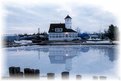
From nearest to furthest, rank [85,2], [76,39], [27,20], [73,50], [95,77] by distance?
[95,77]
[85,2]
[27,20]
[76,39]
[73,50]

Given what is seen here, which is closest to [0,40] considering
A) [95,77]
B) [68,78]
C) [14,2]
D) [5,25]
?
[5,25]

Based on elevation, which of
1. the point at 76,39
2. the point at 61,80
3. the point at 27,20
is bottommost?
the point at 61,80

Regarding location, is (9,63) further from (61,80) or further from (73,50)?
(73,50)

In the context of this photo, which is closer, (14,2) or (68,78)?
(68,78)

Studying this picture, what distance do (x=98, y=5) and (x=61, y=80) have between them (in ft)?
1.65

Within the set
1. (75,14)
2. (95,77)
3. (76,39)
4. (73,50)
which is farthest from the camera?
(73,50)

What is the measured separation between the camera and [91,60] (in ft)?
6.50

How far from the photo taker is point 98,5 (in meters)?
1.26

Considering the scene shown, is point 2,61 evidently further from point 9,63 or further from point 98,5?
point 98,5

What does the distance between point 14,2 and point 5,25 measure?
16 centimetres

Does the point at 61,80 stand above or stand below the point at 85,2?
below

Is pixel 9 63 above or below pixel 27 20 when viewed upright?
below

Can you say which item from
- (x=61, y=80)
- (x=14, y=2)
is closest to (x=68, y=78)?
(x=61, y=80)

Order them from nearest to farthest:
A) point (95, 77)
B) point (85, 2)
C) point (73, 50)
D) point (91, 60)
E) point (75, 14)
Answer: point (95, 77) < point (85, 2) < point (75, 14) < point (91, 60) < point (73, 50)
